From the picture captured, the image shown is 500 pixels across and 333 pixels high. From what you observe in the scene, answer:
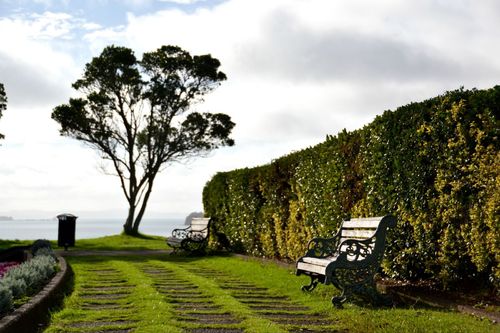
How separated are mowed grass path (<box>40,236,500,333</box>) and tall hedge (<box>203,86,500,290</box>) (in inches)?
39.2

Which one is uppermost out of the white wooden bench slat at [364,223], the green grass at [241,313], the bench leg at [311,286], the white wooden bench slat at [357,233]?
the white wooden bench slat at [364,223]

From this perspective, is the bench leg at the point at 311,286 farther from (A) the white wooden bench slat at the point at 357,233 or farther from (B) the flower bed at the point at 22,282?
(B) the flower bed at the point at 22,282

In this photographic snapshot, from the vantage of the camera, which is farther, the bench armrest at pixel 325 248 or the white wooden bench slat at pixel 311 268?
→ the bench armrest at pixel 325 248

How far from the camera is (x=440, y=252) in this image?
7613 millimetres

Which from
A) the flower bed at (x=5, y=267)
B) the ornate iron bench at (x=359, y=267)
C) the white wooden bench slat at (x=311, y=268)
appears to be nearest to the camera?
the ornate iron bench at (x=359, y=267)

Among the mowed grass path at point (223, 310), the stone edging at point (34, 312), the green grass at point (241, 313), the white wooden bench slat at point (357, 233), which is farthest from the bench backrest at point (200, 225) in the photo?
the stone edging at point (34, 312)

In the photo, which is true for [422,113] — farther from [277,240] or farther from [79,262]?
[79,262]

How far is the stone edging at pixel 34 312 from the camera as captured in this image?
541 cm

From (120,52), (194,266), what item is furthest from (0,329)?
(120,52)

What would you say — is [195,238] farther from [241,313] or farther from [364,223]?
[241,313]

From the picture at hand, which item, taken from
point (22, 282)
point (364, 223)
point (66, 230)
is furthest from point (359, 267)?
point (66, 230)

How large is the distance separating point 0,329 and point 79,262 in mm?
9791

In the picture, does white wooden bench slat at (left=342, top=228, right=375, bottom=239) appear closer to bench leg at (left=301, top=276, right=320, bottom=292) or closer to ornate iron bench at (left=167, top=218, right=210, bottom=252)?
bench leg at (left=301, top=276, right=320, bottom=292)

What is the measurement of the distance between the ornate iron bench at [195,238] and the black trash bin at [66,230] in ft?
14.2
